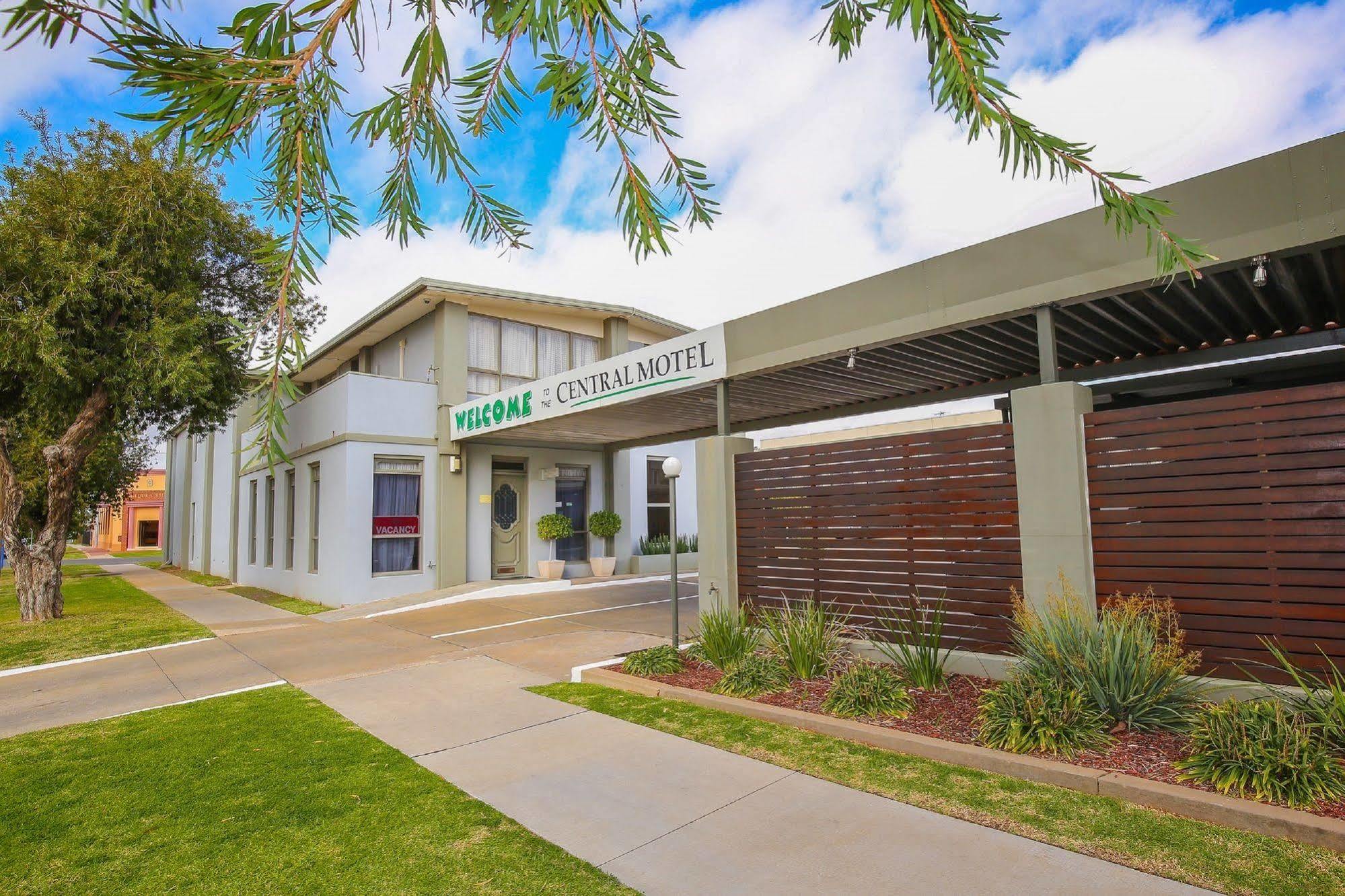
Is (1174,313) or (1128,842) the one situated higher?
(1174,313)

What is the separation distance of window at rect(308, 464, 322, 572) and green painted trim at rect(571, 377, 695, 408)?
290 inches

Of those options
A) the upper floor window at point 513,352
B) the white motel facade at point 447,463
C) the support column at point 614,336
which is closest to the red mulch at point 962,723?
the white motel facade at point 447,463

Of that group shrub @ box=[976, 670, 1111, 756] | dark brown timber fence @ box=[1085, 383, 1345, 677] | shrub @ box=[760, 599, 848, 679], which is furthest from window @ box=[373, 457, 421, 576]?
dark brown timber fence @ box=[1085, 383, 1345, 677]

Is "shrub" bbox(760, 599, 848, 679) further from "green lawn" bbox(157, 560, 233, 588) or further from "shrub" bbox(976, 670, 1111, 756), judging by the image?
"green lawn" bbox(157, 560, 233, 588)

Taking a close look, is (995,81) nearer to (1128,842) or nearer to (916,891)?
(916,891)

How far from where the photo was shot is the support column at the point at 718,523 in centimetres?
830

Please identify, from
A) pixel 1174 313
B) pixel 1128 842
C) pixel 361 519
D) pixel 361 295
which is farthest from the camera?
pixel 361 519

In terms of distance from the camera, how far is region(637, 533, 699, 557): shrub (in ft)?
62.3

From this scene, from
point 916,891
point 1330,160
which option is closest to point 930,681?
point 916,891

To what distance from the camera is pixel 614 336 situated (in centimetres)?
1834

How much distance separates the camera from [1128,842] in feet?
11.6

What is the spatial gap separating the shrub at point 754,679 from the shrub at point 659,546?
1198cm

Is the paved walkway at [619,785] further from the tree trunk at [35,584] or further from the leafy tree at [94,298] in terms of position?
the leafy tree at [94,298]

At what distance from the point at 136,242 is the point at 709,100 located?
45.1 feet
